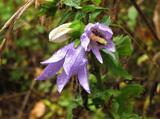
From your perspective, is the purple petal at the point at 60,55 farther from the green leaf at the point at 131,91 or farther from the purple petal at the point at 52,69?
the green leaf at the point at 131,91

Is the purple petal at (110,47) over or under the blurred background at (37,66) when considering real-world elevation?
over

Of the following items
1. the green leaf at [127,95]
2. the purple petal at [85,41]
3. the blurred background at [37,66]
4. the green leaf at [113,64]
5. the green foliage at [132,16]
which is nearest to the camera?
the purple petal at [85,41]

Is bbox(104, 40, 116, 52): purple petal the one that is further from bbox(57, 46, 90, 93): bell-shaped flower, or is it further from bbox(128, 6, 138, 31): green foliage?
bbox(128, 6, 138, 31): green foliage

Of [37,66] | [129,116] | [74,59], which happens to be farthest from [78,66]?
[37,66]

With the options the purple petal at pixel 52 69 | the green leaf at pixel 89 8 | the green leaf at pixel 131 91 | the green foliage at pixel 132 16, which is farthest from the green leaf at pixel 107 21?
the green foliage at pixel 132 16

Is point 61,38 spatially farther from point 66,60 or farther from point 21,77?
point 21,77

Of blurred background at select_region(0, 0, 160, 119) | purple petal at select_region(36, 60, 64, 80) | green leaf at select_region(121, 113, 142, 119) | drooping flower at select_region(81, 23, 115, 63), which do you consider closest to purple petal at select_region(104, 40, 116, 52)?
drooping flower at select_region(81, 23, 115, 63)

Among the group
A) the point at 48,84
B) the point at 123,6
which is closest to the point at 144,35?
the point at 123,6

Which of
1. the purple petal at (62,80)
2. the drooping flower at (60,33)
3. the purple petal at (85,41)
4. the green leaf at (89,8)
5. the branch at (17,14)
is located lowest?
the purple petal at (62,80)

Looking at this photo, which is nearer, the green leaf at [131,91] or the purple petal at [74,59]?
the purple petal at [74,59]

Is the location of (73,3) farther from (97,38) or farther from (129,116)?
(129,116)
